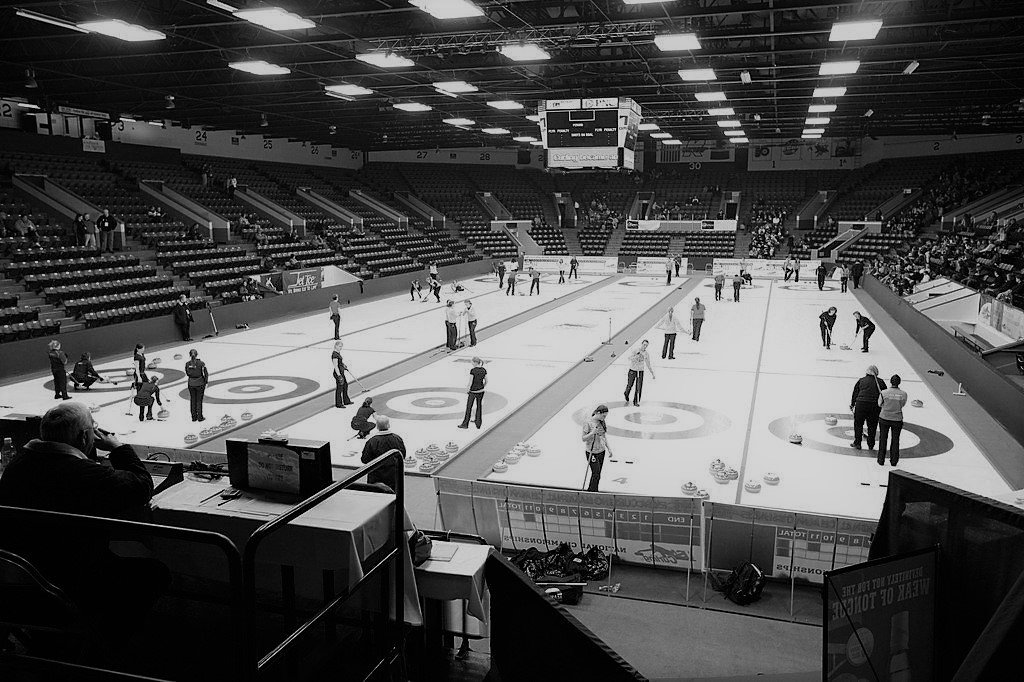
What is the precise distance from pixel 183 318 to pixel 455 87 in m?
11.8

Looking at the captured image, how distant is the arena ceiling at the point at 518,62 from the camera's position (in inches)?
675

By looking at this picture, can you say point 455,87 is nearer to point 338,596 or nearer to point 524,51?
point 524,51

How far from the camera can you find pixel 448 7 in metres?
15.2

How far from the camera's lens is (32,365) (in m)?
19.7

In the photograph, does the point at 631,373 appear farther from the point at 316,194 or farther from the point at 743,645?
the point at 316,194

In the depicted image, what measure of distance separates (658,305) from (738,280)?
3908 mm

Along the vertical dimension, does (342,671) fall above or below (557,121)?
below

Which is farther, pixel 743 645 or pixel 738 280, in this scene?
pixel 738 280

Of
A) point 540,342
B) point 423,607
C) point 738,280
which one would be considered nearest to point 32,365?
point 540,342

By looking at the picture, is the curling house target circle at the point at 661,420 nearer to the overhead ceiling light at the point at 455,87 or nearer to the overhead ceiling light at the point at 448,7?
the overhead ceiling light at the point at 448,7

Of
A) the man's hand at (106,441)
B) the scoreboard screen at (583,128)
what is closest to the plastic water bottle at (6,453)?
the man's hand at (106,441)

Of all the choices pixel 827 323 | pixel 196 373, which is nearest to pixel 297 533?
pixel 196 373

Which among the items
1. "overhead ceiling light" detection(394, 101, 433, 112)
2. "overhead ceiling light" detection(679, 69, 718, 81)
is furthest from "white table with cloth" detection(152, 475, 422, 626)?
"overhead ceiling light" detection(394, 101, 433, 112)

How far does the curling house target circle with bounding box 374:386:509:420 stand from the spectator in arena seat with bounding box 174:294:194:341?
10.4 meters
